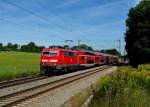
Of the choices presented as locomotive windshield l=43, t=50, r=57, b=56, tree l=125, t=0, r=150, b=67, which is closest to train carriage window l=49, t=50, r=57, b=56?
locomotive windshield l=43, t=50, r=57, b=56

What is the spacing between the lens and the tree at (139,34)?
67.2m

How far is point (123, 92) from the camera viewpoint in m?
10.3

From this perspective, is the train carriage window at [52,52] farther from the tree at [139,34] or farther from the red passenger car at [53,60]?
the tree at [139,34]

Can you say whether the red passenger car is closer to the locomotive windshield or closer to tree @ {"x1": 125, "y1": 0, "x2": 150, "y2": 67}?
the locomotive windshield

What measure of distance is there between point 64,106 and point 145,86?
383 cm

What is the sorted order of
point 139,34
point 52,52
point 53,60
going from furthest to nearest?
point 139,34 → point 52,52 → point 53,60

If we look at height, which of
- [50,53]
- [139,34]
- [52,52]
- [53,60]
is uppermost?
[139,34]

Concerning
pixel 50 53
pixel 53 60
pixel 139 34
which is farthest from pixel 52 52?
pixel 139 34

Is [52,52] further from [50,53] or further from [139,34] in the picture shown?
[139,34]

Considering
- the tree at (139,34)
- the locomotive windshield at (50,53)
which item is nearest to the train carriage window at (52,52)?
the locomotive windshield at (50,53)

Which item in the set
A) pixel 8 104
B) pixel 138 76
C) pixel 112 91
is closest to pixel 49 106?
pixel 8 104

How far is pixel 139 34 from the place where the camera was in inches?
2758

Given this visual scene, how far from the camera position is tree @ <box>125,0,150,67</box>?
67250 millimetres

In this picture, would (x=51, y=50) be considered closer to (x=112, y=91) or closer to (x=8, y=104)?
(x=8, y=104)
